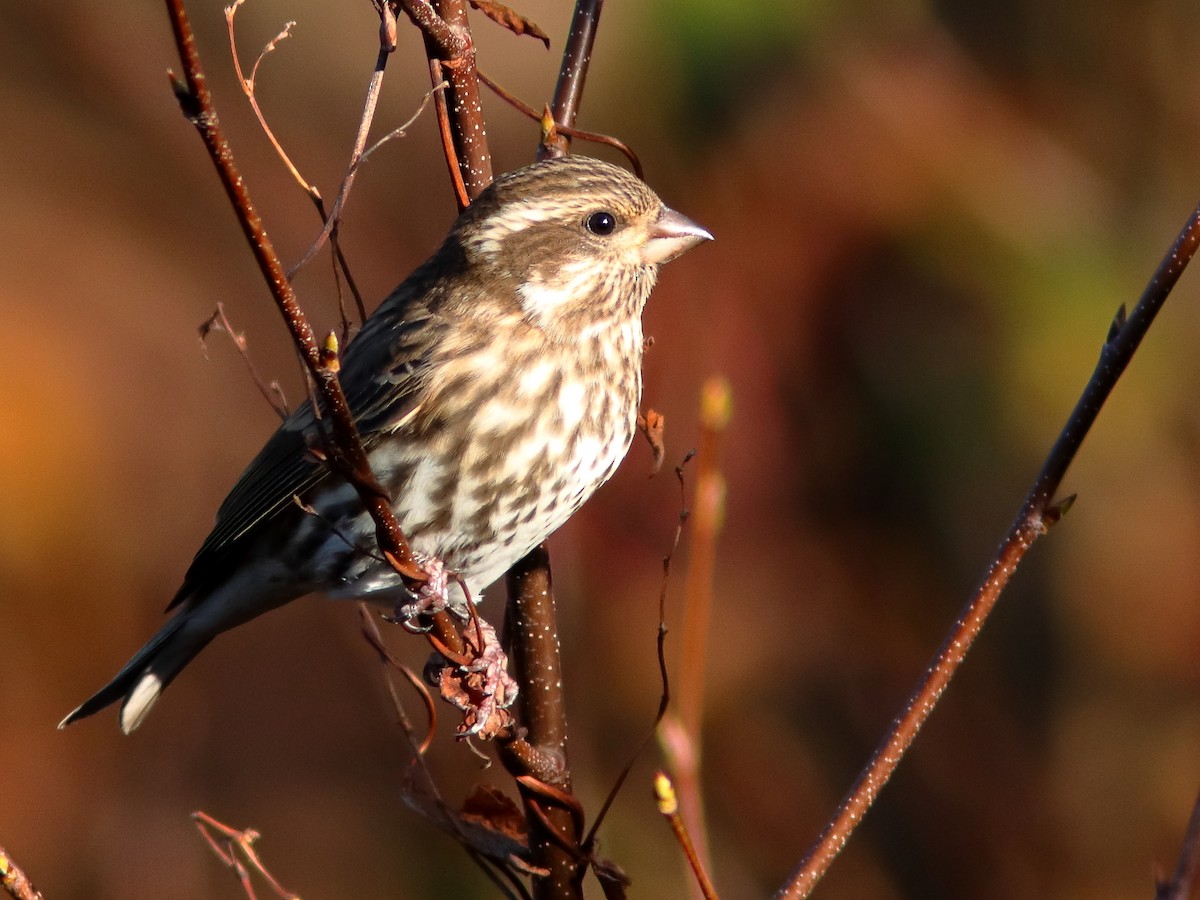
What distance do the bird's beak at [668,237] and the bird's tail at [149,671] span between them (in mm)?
1771

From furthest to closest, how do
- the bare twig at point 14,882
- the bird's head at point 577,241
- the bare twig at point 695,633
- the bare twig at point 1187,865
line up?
the bird's head at point 577,241 < the bare twig at point 14,882 < the bare twig at point 695,633 < the bare twig at point 1187,865

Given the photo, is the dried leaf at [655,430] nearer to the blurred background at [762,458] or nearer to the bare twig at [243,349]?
the bare twig at [243,349]

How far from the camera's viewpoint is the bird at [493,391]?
13.7 ft

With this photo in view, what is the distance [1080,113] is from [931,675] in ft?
16.8

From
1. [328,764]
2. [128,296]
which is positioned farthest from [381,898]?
[128,296]

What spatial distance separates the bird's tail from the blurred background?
88.1 inches

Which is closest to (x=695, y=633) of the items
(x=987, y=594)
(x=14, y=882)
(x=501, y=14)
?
(x=987, y=594)

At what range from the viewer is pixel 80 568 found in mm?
7832

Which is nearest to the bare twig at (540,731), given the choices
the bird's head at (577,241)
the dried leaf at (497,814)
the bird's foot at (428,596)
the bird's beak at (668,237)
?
the dried leaf at (497,814)

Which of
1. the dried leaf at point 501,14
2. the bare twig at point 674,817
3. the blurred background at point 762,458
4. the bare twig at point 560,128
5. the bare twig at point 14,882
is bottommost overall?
the blurred background at point 762,458

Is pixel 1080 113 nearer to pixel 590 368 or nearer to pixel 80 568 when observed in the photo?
pixel 590 368

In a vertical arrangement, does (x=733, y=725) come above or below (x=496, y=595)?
below

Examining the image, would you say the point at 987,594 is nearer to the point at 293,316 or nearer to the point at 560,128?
the point at 293,316

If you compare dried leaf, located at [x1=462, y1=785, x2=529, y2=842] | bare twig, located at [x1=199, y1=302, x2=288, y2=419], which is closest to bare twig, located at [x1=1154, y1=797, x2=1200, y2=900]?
bare twig, located at [x1=199, y1=302, x2=288, y2=419]
